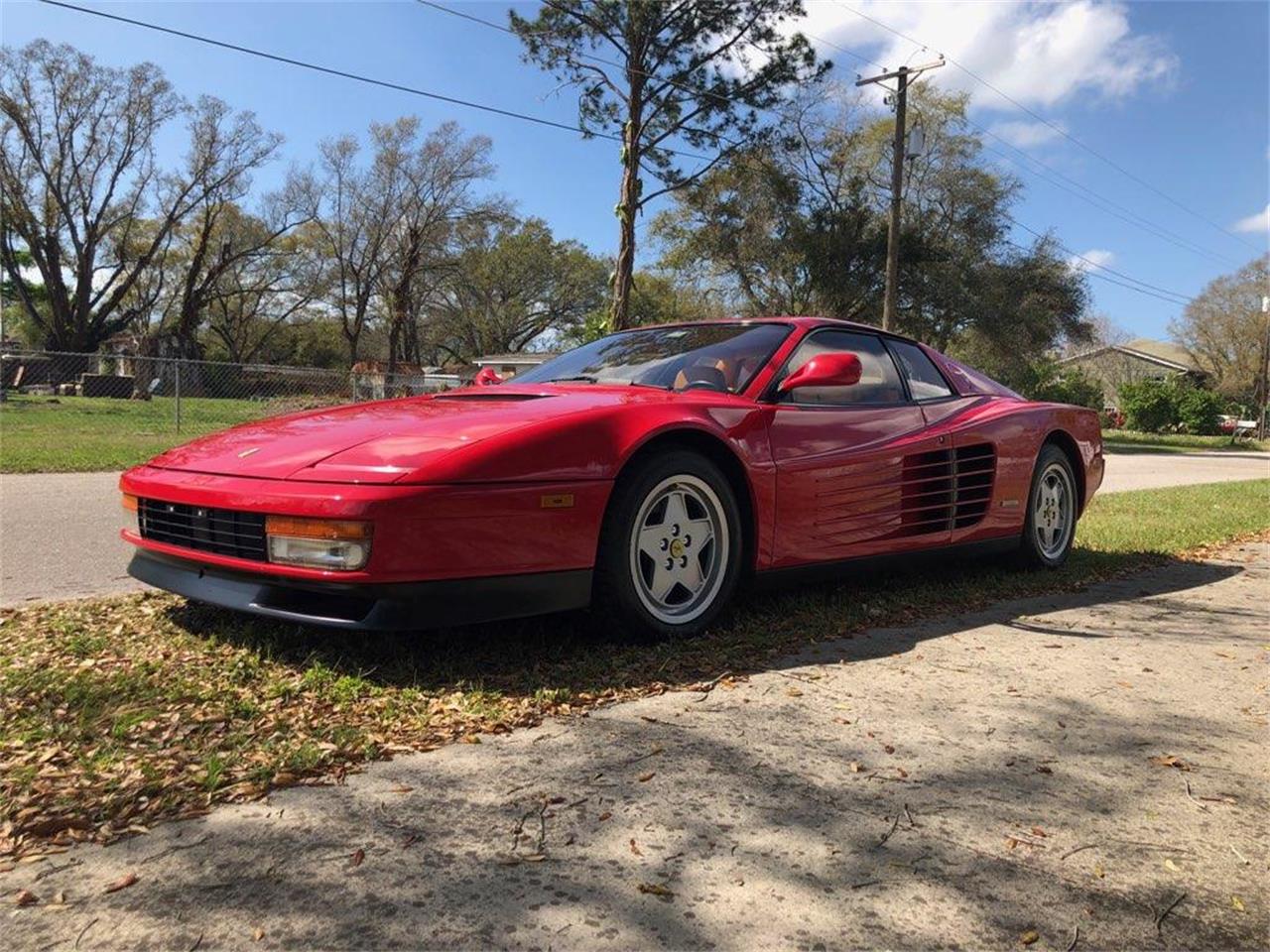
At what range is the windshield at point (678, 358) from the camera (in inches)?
154

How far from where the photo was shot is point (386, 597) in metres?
2.72

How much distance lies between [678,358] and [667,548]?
3.47 feet

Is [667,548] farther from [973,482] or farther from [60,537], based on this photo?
[60,537]

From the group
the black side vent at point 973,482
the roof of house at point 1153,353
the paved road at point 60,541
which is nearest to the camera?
the paved road at point 60,541

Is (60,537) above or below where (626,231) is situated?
below

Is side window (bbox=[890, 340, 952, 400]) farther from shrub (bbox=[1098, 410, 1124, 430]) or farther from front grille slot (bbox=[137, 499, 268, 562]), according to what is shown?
shrub (bbox=[1098, 410, 1124, 430])

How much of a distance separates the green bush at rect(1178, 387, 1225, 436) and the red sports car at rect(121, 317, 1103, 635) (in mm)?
43779

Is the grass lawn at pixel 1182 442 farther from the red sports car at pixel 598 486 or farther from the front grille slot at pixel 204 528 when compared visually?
the front grille slot at pixel 204 528

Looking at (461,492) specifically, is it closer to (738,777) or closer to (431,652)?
(431,652)

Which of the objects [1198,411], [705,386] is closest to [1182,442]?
[1198,411]

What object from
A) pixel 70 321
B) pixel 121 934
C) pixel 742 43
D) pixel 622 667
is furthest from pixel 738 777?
pixel 70 321

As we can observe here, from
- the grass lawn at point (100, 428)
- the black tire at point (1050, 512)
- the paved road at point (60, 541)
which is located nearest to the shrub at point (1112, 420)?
the grass lawn at point (100, 428)

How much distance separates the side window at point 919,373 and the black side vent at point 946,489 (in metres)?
0.33

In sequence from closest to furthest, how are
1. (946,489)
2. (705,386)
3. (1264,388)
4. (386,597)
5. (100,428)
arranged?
(386,597), (705,386), (946,489), (100,428), (1264,388)
